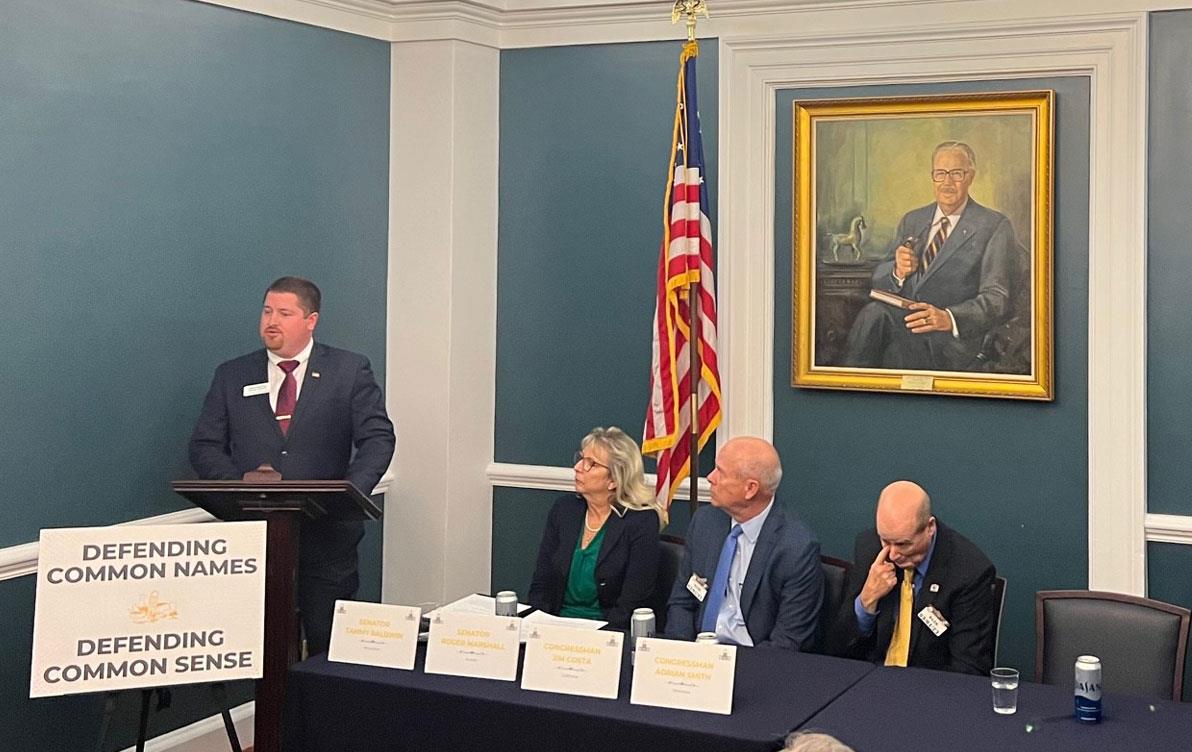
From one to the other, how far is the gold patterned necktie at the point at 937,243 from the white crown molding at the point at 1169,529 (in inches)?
49.7

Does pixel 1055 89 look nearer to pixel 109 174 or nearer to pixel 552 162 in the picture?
pixel 552 162

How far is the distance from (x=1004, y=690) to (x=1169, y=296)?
236cm

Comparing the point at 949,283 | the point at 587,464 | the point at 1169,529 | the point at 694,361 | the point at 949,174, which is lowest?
the point at 1169,529

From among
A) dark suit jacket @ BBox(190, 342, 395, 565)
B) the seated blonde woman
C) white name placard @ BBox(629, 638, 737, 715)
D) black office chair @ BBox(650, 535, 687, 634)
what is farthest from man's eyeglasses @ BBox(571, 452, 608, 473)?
white name placard @ BBox(629, 638, 737, 715)

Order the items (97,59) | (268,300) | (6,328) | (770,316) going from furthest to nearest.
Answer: (770,316) → (268,300) → (97,59) → (6,328)

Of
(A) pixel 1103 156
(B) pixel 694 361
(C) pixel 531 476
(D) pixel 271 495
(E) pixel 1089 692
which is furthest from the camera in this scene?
(C) pixel 531 476

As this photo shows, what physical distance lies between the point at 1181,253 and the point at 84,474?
13.0 feet

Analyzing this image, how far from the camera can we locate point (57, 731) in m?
4.82

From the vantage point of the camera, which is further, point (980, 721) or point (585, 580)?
point (585, 580)

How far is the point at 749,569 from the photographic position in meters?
4.57

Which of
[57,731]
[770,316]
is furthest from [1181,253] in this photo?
[57,731]

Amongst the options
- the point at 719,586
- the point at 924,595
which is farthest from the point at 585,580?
the point at 924,595

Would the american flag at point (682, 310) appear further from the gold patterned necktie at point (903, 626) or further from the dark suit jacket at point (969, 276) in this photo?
→ the gold patterned necktie at point (903, 626)

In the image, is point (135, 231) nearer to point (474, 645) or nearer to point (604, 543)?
point (604, 543)
